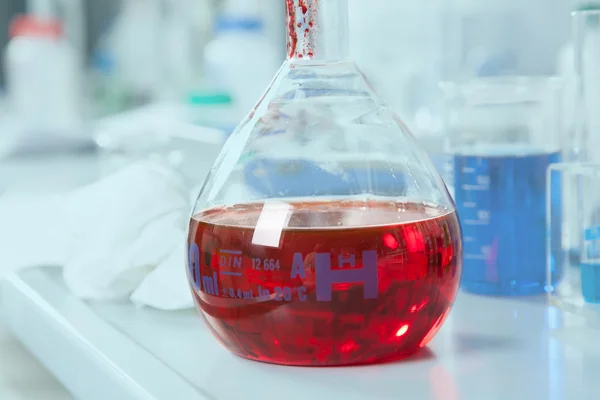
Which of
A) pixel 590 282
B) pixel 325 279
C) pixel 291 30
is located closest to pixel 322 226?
pixel 325 279

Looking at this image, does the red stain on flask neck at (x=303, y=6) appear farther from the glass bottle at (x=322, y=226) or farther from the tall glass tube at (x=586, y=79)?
the tall glass tube at (x=586, y=79)

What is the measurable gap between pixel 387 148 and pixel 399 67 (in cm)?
133

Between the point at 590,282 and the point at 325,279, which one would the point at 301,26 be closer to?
the point at 325,279

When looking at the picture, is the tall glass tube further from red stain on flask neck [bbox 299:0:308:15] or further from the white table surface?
red stain on flask neck [bbox 299:0:308:15]

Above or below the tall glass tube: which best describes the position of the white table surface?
below

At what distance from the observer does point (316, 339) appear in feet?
1.89

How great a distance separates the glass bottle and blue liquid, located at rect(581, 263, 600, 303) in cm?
14

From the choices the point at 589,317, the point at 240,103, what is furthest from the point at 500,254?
the point at 240,103

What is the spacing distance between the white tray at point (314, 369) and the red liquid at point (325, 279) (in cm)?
2

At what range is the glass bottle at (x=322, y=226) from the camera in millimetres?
568

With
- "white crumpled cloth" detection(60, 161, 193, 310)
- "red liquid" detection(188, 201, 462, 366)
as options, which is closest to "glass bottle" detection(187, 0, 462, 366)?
"red liquid" detection(188, 201, 462, 366)

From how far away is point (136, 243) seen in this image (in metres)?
0.79

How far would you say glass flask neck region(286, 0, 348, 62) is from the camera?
62 centimetres

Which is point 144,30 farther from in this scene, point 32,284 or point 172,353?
point 172,353
